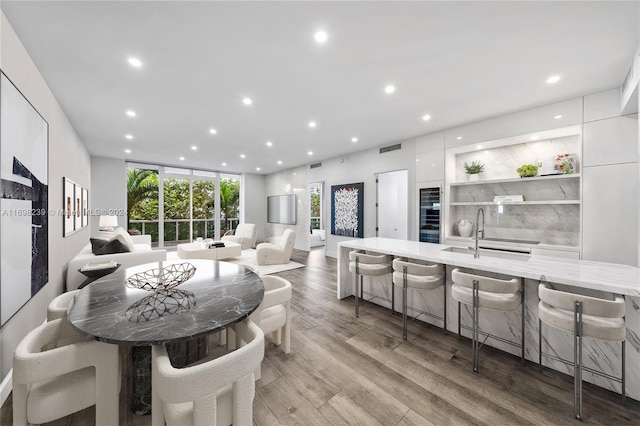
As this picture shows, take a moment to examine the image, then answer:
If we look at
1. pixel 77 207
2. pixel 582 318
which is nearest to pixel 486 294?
pixel 582 318

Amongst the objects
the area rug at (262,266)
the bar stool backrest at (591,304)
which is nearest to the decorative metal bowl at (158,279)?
the area rug at (262,266)

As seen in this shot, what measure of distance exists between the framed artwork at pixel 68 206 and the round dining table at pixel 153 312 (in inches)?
88.4

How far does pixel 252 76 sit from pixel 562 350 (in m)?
3.93

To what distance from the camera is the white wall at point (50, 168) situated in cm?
177

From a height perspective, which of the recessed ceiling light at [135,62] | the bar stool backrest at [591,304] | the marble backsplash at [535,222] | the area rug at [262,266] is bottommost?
the area rug at [262,266]

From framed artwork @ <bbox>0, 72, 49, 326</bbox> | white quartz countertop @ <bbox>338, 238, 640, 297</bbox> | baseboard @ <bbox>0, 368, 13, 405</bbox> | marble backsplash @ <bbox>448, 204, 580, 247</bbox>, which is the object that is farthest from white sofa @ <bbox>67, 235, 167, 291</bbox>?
marble backsplash @ <bbox>448, 204, 580, 247</bbox>

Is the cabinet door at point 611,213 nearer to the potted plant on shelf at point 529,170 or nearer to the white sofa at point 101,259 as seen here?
the potted plant on shelf at point 529,170

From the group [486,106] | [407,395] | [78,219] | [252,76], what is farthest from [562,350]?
[78,219]

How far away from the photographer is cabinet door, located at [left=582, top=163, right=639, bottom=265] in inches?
108

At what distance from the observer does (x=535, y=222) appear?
3.71 m

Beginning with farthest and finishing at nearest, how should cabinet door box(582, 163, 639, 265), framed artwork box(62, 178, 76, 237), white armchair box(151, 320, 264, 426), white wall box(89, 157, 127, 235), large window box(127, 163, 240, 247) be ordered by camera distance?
large window box(127, 163, 240, 247) → white wall box(89, 157, 127, 235) → framed artwork box(62, 178, 76, 237) → cabinet door box(582, 163, 639, 265) → white armchair box(151, 320, 264, 426)

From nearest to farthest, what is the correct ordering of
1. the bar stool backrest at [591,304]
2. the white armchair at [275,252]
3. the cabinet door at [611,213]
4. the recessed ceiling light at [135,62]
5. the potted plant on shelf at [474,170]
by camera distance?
the bar stool backrest at [591,304] < the recessed ceiling light at [135,62] < the cabinet door at [611,213] < the potted plant on shelf at [474,170] < the white armchair at [275,252]

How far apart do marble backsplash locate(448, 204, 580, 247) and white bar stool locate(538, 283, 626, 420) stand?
95.9 inches

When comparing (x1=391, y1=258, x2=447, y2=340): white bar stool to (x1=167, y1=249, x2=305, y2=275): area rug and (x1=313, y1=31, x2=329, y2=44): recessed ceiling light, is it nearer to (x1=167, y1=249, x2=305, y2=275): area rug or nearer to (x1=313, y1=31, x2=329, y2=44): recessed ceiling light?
(x1=313, y1=31, x2=329, y2=44): recessed ceiling light
